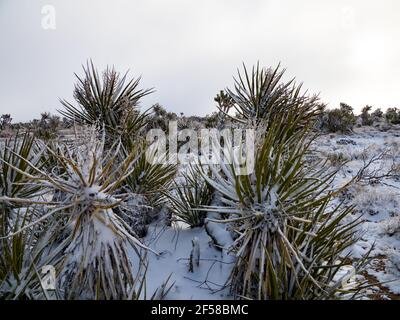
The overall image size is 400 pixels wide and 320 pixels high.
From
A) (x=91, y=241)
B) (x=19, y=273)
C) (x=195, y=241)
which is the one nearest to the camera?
(x=91, y=241)

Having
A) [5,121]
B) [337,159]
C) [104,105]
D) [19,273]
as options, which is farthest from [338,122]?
[5,121]

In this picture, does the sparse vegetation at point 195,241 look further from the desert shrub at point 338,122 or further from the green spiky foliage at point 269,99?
the desert shrub at point 338,122

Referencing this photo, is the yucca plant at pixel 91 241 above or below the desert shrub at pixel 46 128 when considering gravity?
below

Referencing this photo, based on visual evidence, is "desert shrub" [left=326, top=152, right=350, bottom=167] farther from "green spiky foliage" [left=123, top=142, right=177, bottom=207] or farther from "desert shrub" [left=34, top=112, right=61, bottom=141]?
"desert shrub" [left=34, top=112, right=61, bottom=141]

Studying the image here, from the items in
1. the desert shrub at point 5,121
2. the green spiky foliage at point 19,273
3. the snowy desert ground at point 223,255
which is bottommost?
the snowy desert ground at point 223,255

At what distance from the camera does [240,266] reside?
2.55 m

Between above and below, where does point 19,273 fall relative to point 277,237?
below

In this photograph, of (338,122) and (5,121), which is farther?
(5,121)

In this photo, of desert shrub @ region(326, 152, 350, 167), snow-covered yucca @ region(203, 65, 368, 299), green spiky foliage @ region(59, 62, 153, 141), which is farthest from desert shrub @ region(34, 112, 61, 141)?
desert shrub @ region(326, 152, 350, 167)

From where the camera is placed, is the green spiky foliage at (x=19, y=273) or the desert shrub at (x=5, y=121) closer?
the green spiky foliage at (x=19, y=273)

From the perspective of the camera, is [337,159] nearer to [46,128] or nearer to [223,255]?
[223,255]

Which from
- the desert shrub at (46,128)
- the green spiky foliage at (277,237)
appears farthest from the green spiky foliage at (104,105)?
the green spiky foliage at (277,237)

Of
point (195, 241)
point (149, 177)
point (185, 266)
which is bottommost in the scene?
point (185, 266)
